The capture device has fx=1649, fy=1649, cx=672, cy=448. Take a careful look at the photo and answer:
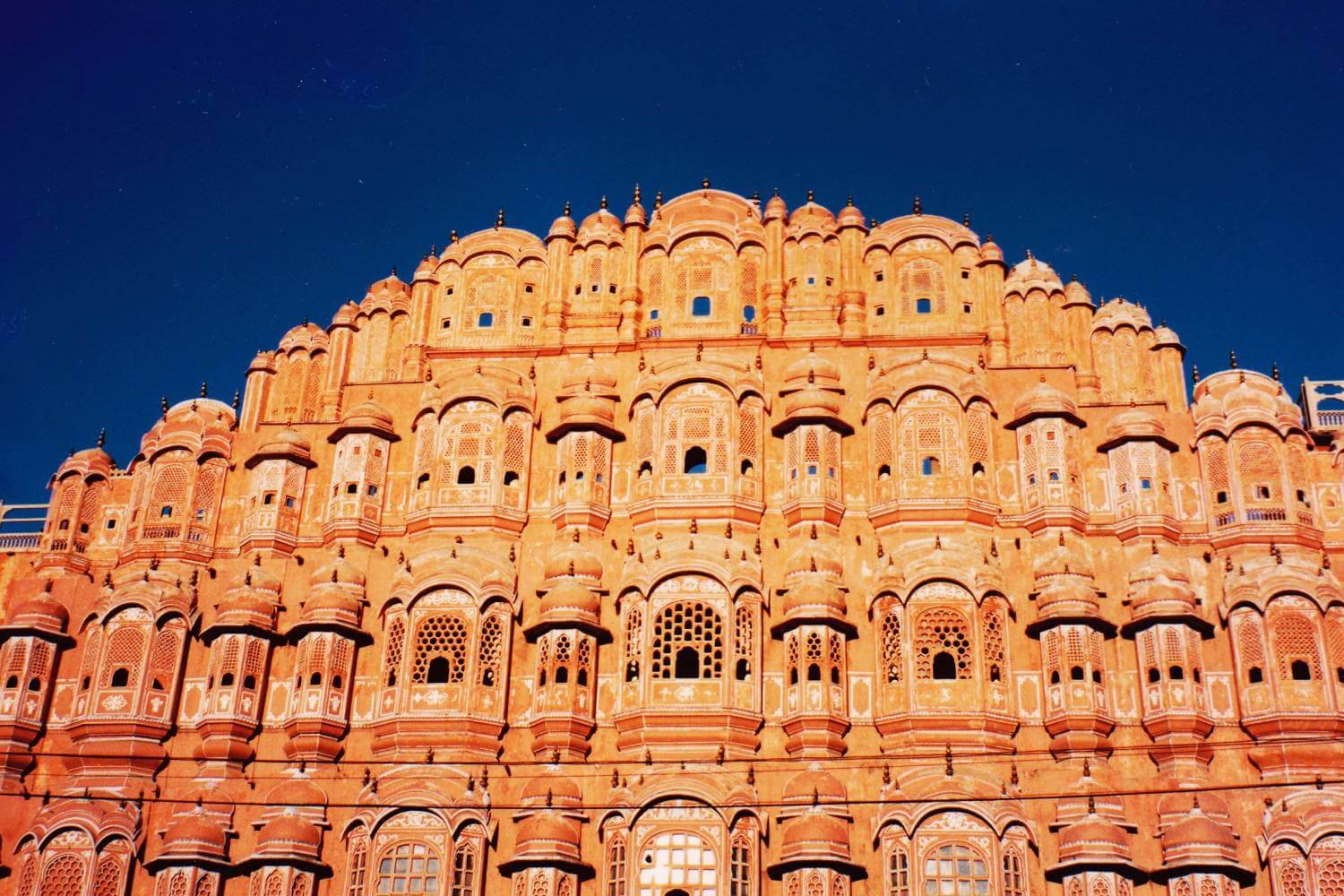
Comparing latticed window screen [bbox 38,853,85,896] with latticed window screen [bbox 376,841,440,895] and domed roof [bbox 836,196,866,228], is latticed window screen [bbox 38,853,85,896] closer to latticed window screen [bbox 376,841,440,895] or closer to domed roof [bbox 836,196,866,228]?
latticed window screen [bbox 376,841,440,895]

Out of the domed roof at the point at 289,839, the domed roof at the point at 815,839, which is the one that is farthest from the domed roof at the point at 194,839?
the domed roof at the point at 815,839

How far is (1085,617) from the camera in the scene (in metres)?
30.0

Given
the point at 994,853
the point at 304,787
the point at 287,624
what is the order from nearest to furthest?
1. the point at 994,853
2. the point at 304,787
3. the point at 287,624

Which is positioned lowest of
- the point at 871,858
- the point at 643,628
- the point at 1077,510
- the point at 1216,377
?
the point at 871,858

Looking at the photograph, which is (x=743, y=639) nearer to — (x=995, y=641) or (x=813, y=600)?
(x=813, y=600)

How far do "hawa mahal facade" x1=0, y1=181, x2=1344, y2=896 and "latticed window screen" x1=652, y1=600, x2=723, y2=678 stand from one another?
3.0 inches

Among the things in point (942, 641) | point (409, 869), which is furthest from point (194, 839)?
point (942, 641)

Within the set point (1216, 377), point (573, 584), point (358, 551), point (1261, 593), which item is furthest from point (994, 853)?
point (358, 551)

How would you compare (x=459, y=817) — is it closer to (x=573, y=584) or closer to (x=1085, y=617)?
(x=573, y=584)

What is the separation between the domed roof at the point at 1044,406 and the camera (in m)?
32.6

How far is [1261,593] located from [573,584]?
12.7 m

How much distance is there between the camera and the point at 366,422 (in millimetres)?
33906

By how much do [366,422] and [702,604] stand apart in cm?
818

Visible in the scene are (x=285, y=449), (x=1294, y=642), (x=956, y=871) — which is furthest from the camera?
(x=285, y=449)
